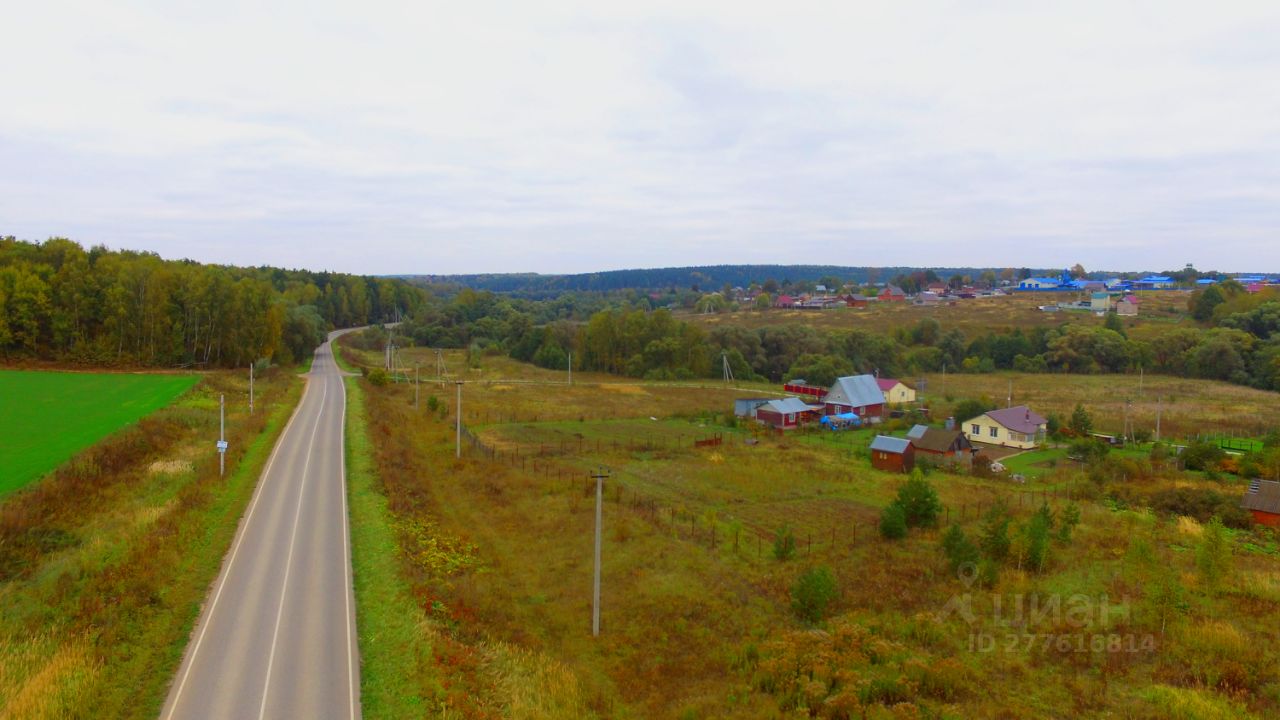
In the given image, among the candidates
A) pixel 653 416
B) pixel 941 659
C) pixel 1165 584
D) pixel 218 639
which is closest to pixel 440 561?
pixel 218 639

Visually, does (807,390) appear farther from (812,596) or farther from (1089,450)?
(812,596)

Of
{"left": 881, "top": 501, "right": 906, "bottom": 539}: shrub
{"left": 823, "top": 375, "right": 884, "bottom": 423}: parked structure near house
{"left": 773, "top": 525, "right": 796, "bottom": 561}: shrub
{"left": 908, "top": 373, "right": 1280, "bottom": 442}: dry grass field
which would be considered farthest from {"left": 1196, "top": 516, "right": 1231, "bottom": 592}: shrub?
{"left": 823, "top": 375, "right": 884, "bottom": 423}: parked structure near house

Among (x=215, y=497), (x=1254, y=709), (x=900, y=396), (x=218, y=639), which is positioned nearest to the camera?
(x=1254, y=709)

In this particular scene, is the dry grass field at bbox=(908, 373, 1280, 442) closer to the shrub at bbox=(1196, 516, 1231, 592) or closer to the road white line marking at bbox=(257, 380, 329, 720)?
the shrub at bbox=(1196, 516, 1231, 592)

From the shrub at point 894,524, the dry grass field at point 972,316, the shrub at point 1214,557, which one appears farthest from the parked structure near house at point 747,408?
the dry grass field at point 972,316

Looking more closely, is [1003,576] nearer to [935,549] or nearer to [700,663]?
[935,549]

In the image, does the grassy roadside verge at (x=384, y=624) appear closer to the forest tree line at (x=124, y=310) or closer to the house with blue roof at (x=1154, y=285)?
the forest tree line at (x=124, y=310)
